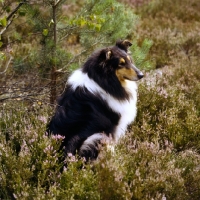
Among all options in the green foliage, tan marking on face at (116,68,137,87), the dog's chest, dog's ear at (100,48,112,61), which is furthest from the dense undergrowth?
the green foliage

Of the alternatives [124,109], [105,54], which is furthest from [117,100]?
[105,54]

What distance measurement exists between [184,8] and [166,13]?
613mm

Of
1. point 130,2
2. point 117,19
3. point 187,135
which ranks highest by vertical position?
point 117,19

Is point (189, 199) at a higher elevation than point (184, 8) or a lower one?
higher

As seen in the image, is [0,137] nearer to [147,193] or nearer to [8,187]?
[8,187]

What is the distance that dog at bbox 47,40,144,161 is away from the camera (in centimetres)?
378

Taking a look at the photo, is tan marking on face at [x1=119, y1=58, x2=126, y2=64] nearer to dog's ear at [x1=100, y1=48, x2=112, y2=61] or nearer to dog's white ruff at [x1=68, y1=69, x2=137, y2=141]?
dog's ear at [x1=100, y1=48, x2=112, y2=61]

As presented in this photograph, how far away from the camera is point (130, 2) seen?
12.2m

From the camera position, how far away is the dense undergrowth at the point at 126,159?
2908mm

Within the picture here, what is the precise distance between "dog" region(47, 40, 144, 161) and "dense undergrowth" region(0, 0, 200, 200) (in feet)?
0.64

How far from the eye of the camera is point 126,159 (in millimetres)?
3205

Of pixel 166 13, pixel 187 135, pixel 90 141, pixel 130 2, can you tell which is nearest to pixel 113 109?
pixel 90 141

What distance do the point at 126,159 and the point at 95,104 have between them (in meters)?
0.95

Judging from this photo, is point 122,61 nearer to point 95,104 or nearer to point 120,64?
point 120,64
